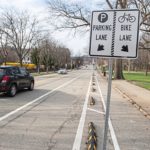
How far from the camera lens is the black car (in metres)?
16.7

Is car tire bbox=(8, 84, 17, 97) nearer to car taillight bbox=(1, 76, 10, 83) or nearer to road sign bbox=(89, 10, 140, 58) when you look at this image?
car taillight bbox=(1, 76, 10, 83)

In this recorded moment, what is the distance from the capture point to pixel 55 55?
4318 inches

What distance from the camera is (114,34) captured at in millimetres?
4910

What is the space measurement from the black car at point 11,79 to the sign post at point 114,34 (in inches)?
486

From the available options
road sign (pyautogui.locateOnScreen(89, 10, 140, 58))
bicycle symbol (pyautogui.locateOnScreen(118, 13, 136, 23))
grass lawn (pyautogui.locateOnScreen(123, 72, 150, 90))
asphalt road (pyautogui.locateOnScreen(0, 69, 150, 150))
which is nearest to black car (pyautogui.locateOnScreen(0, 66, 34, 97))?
asphalt road (pyautogui.locateOnScreen(0, 69, 150, 150))

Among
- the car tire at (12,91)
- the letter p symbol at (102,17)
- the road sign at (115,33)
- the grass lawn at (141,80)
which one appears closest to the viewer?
the road sign at (115,33)

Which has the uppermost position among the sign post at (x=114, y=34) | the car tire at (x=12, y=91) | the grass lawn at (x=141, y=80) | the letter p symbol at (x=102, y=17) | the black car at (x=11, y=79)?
the letter p symbol at (x=102, y=17)

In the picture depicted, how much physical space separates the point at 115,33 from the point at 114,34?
22 mm

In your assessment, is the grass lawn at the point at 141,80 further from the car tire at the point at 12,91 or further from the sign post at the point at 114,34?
the sign post at the point at 114,34

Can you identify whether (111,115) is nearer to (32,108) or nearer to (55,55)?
(32,108)

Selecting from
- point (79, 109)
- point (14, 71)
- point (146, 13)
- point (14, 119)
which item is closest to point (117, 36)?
point (14, 119)

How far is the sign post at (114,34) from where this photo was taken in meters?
4.85

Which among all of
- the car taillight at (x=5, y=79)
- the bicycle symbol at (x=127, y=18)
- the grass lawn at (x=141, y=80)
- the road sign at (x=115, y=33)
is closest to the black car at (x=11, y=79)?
the car taillight at (x=5, y=79)

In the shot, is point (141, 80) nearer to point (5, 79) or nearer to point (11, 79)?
point (11, 79)
